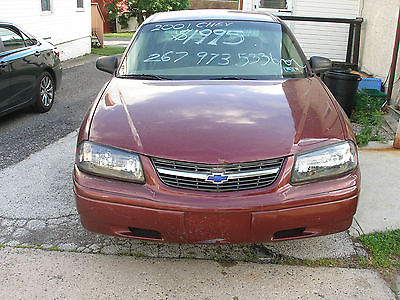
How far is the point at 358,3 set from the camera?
34.6 feet

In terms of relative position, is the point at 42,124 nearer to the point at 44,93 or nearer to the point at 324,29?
the point at 44,93

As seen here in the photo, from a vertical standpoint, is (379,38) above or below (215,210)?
above

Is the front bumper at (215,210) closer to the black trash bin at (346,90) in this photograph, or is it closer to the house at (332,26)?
the black trash bin at (346,90)

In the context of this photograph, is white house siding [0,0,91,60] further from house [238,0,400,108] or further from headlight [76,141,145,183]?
headlight [76,141,145,183]

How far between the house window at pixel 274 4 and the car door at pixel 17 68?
6.41m

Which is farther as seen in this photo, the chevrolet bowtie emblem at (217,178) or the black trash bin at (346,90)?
the black trash bin at (346,90)

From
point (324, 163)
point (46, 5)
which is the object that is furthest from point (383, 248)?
point (46, 5)


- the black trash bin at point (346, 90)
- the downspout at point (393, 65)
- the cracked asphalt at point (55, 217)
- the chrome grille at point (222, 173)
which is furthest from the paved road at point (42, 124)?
the downspout at point (393, 65)

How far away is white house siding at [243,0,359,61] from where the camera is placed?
10.8 m

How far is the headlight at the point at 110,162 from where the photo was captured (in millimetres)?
2676

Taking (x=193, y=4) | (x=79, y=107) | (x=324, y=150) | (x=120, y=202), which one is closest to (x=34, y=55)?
(x=79, y=107)

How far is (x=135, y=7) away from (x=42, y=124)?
968 inches

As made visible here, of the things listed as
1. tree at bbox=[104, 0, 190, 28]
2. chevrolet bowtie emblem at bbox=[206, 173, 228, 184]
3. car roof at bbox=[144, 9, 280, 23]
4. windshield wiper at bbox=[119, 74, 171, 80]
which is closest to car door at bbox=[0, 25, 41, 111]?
car roof at bbox=[144, 9, 280, 23]

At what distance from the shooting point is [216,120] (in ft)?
9.54
